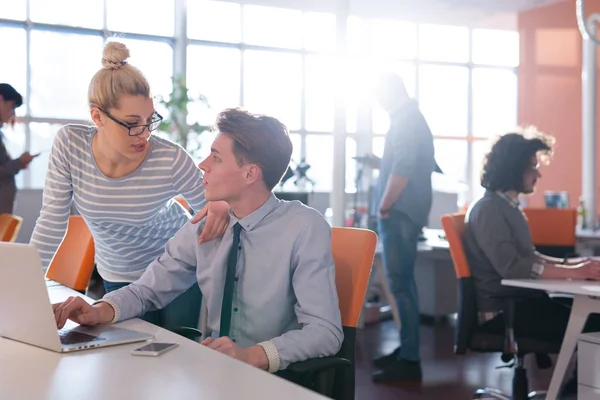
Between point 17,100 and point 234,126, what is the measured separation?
3.04 m

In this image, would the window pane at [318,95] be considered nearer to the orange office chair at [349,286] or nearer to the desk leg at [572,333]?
the desk leg at [572,333]

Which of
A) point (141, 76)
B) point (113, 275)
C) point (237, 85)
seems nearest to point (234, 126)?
point (141, 76)

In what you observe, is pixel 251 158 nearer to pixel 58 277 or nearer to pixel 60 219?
pixel 60 219

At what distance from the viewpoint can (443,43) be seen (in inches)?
476

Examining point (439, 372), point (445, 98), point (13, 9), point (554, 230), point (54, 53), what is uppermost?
point (13, 9)

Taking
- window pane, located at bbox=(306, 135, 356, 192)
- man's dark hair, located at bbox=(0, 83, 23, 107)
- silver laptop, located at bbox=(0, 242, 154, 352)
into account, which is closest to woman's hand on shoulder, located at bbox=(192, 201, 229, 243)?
silver laptop, located at bbox=(0, 242, 154, 352)

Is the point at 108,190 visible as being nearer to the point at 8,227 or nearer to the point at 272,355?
the point at 272,355

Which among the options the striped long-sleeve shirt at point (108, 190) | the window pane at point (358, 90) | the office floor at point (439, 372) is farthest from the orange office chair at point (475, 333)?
the window pane at point (358, 90)

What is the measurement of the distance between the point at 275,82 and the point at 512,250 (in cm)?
792

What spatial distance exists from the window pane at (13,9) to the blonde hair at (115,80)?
24.8ft

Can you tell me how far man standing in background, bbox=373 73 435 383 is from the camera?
4148mm

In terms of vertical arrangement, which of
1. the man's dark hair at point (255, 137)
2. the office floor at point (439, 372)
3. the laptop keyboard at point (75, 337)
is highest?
the man's dark hair at point (255, 137)

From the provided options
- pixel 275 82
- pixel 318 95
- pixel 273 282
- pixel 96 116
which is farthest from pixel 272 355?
pixel 318 95

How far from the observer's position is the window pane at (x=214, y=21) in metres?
10.1
